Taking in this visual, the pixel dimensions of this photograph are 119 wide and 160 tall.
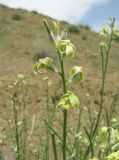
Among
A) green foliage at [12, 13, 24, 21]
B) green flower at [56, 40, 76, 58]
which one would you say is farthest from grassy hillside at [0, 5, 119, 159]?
green flower at [56, 40, 76, 58]

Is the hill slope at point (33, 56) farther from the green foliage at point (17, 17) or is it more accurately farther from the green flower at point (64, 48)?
the green flower at point (64, 48)

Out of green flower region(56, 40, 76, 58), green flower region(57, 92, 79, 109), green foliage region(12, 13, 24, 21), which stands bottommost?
green flower region(57, 92, 79, 109)

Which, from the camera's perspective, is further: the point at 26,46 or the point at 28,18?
the point at 28,18

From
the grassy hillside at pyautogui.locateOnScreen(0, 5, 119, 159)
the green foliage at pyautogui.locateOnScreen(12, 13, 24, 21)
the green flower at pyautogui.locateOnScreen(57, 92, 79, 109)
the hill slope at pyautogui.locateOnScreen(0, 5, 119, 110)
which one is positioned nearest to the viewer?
the green flower at pyautogui.locateOnScreen(57, 92, 79, 109)

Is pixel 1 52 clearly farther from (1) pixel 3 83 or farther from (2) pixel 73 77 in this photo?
(2) pixel 73 77

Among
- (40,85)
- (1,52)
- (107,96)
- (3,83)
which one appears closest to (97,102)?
(107,96)

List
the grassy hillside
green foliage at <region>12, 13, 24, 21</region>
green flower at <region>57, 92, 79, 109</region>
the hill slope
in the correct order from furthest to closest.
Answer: green foliage at <region>12, 13, 24, 21</region>
the hill slope
the grassy hillside
green flower at <region>57, 92, 79, 109</region>

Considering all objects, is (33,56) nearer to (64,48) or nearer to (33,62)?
(33,62)

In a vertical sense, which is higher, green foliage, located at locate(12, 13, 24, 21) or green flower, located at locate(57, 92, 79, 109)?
green foliage, located at locate(12, 13, 24, 21)

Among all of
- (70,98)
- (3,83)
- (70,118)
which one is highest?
(70,98)

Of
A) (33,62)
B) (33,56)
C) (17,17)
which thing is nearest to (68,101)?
(33,62)

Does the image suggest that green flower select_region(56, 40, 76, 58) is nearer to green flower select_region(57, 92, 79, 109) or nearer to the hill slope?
green flower select_region(57, 92, 79, 109)
